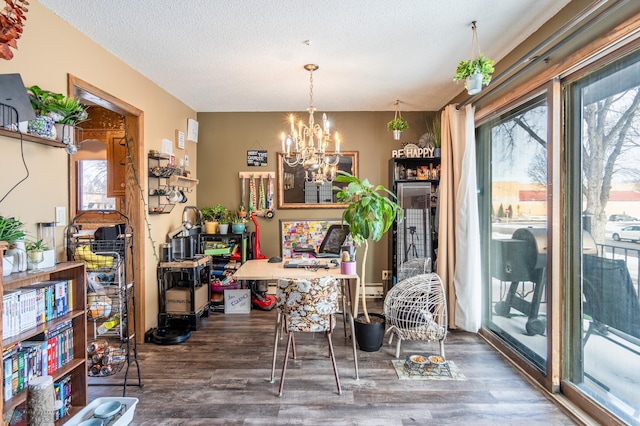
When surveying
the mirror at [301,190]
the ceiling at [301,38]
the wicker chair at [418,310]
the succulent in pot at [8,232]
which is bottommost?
the wicker chair at [418,310]

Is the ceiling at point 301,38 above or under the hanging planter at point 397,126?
above

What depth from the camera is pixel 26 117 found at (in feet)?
5.82

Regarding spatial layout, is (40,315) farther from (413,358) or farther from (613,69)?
(613,69)

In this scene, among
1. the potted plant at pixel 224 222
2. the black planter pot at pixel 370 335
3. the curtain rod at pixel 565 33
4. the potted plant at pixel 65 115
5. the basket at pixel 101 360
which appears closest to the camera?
the curtain rod at pixel 565 33

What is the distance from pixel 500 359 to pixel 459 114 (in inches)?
95.2

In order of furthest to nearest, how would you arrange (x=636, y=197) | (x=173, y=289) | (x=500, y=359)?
(x=173, y=289) < (x=500, y=359) < (x=636, y=197)

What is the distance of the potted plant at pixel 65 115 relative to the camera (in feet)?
6.75

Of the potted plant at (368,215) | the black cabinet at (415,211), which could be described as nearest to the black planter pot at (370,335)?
the potted plant at (368,215)

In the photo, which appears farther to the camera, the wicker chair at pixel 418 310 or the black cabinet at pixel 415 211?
the black cabinet at pixel 415 211

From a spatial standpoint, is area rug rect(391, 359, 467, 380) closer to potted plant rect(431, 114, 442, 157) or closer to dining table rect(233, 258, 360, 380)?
dining table rect(233, 258, 360, 380)

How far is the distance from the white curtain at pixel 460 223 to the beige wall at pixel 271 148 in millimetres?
1158

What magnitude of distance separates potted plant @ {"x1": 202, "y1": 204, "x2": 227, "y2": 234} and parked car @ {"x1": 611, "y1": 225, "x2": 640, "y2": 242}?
3.98 meters

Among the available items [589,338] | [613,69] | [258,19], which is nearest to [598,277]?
[589,338]

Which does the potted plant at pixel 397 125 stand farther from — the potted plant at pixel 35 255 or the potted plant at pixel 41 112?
the potted plant at pixel 35 255
